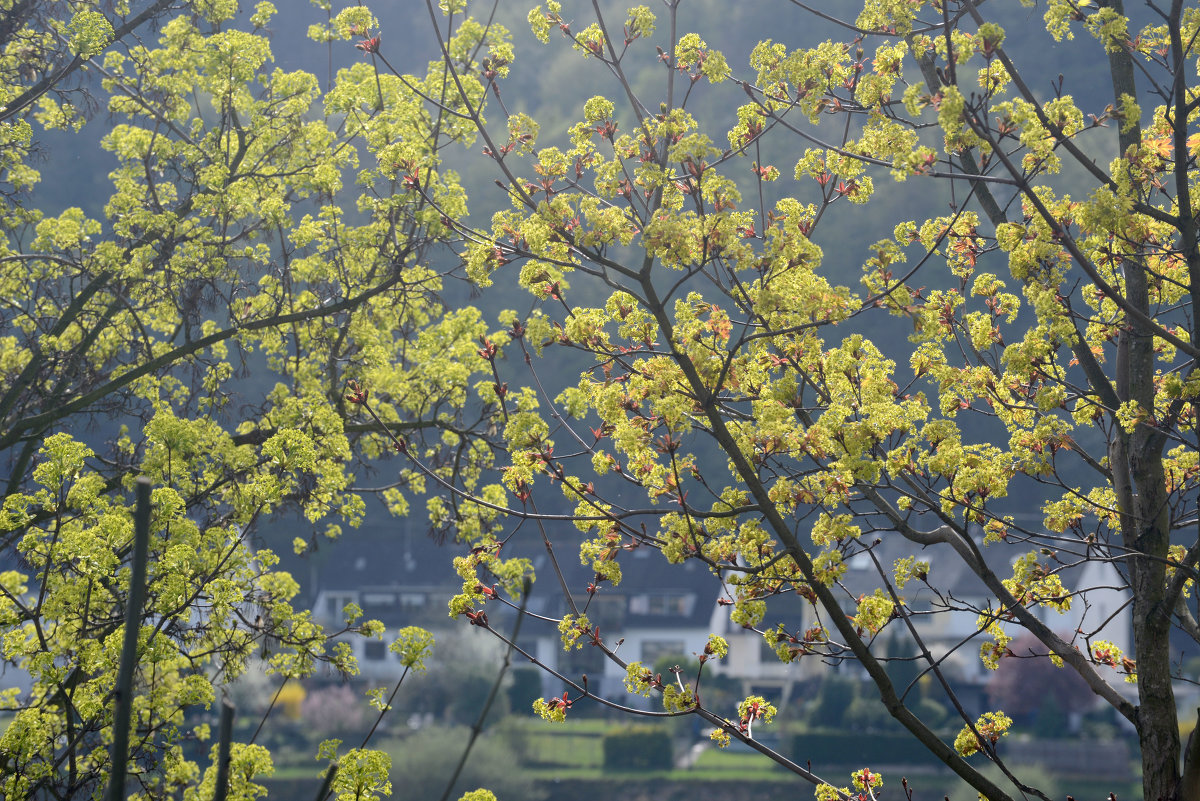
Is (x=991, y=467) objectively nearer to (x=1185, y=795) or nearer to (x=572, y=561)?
(x=1185, y=795)

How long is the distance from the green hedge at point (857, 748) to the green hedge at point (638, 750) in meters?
4.00

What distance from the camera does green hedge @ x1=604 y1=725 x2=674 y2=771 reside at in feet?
103

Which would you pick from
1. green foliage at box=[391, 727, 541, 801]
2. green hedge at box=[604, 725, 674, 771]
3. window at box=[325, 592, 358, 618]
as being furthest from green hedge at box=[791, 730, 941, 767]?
window at box=[325, 592, 358, 618]

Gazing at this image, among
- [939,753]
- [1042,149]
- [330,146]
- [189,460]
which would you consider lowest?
[939,753]

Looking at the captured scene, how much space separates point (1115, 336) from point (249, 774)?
15.2 feet

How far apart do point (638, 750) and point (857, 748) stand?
21.7 feet

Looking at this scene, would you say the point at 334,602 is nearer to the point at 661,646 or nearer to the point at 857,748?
the point at 661,646

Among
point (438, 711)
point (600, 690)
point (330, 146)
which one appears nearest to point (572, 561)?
point (600, 690)

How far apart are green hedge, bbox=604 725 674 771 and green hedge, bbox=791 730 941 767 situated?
4.00m

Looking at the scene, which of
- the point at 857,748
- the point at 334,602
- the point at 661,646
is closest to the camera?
the point at 857,748

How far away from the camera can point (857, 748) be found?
30875 mm

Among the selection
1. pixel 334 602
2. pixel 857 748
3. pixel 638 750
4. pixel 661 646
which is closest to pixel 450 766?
pixel 638 750

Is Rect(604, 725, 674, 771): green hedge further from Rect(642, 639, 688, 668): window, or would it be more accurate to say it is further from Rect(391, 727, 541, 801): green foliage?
Rect(642, 639, 688, 668): window

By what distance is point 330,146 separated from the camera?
7.70 meters
